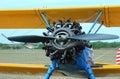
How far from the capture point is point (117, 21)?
37.3 ft

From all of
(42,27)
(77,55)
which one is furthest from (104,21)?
(77,55)

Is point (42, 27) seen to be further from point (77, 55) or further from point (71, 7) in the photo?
point (77, 55)

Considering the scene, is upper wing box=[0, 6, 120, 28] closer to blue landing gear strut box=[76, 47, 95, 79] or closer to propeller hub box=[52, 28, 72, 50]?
blue landing gear strut box=[76, 47, 95, 79]

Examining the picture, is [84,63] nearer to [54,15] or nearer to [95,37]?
[95,37]

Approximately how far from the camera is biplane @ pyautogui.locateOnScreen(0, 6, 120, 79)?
8375mm

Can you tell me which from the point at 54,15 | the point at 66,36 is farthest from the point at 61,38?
the point at 54,15

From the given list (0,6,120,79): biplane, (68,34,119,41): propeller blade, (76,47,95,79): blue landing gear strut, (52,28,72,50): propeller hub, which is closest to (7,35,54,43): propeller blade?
(0,6,120,79): biplane

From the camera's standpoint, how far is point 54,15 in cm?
1102

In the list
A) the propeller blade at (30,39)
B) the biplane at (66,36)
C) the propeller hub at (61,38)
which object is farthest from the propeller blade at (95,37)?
the propeller blade at (30,39)

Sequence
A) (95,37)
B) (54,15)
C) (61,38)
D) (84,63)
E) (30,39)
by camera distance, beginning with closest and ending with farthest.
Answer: (61,38), (95,37), (30,39), (84,63), (54,15)

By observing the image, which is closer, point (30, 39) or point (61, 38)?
point (61, 38)

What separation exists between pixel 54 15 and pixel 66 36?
9.15 ft

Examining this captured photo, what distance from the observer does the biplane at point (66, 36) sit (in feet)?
27.5

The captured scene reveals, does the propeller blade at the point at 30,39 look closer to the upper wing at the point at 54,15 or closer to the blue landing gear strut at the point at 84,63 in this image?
the blue landing gear strut at the point at 84,63
